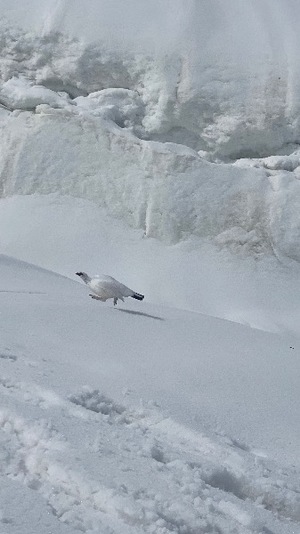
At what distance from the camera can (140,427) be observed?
8.01 feet

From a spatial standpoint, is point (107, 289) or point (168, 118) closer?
point (107, 289)

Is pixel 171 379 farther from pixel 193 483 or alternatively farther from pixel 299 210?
pixel 299 210

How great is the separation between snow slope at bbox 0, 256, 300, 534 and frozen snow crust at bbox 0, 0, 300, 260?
185 inches

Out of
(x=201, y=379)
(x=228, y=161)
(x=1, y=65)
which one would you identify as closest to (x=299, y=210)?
(x=228, y=161)

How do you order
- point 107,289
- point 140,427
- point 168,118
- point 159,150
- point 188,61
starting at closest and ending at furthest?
point 140,427 → point 107,289 → point 159,150 → point 188,61 → point 168,118

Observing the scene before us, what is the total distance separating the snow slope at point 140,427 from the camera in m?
1.83

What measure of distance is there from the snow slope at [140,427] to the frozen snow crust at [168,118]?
15.4 feet

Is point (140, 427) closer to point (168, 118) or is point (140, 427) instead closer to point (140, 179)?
point (140, 179)

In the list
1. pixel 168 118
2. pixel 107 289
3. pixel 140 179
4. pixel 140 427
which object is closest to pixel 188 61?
pixel 168 118

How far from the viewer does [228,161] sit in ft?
30.3

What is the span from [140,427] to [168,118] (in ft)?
23.7

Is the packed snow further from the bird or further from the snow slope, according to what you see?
the snow slope

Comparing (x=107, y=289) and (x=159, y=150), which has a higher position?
(x=159, y=150)

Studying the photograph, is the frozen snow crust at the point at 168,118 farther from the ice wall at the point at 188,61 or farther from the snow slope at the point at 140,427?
the snow slope at the point at 140,427
